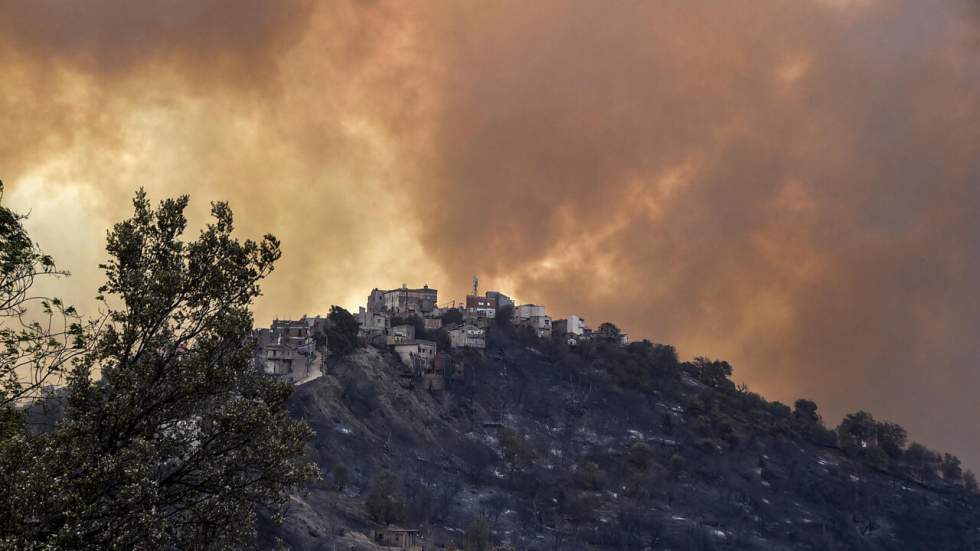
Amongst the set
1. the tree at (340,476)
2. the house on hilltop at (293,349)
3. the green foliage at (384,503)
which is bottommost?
the green foliage at (384,503)

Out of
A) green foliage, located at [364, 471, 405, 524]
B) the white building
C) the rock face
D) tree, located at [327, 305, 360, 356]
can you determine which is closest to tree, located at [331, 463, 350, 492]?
the rock face

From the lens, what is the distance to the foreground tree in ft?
86.9

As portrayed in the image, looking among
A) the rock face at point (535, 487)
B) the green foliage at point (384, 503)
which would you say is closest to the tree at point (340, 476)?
the rock face at point (535, 487)

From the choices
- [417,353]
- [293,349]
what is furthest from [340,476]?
[417,353]

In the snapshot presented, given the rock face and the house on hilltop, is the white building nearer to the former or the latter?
the rock face

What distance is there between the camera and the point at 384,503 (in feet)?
438

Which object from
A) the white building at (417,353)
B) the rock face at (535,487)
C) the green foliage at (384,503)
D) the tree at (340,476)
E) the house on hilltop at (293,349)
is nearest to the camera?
the green foliage at (384,503)

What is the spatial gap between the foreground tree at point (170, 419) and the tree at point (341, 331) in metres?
148

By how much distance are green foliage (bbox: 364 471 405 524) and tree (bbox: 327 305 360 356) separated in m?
42.2

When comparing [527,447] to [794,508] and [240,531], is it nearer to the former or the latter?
[794,508]

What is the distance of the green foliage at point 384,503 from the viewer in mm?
132500

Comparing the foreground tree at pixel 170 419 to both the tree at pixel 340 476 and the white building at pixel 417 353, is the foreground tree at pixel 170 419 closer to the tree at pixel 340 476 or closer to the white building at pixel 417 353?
the tree at pixel 340 476

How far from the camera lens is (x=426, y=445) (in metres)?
172

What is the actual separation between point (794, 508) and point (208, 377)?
177526 millimetres
